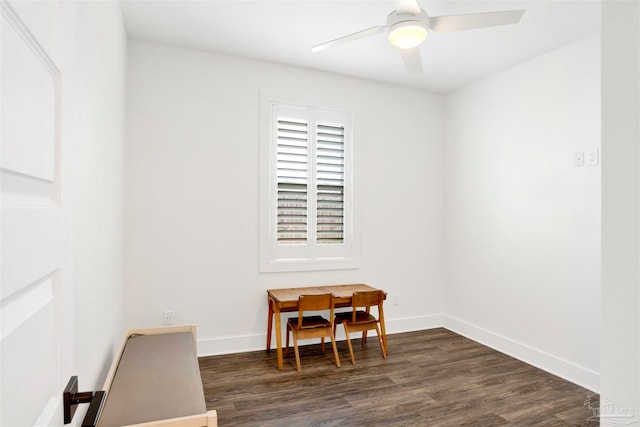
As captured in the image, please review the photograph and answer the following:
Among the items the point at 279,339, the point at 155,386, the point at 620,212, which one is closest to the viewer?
the point at 620,212

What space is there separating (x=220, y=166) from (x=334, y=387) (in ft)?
7.42

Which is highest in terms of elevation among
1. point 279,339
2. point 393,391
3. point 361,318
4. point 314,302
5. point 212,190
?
point 212,190

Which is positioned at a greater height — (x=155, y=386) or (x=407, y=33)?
(x=407, y=33)

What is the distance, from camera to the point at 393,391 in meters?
2.88

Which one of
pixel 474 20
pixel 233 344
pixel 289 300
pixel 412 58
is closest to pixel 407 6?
pixel 474 20

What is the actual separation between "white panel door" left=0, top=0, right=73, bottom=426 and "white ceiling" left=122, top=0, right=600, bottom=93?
2419mm

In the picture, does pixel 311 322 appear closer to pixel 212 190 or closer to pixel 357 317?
pixel 357 317

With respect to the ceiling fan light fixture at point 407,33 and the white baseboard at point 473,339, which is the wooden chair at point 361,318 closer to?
the white baseboard at point 473,339

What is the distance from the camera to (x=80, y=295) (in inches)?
57.6

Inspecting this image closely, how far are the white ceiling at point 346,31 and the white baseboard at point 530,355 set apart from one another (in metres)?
2.81

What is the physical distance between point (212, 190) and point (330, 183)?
4.16ft

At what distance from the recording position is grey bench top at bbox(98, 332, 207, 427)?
5.28 ft

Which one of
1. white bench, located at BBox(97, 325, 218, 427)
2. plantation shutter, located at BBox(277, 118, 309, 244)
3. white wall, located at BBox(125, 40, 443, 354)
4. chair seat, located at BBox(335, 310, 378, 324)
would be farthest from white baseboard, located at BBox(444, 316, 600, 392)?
white bench, located at BBox(97, 325, 218, 427)

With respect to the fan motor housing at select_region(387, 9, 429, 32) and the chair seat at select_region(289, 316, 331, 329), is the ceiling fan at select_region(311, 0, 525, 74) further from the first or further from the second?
the chair seat at select_region(289, 316, 331, 329)
